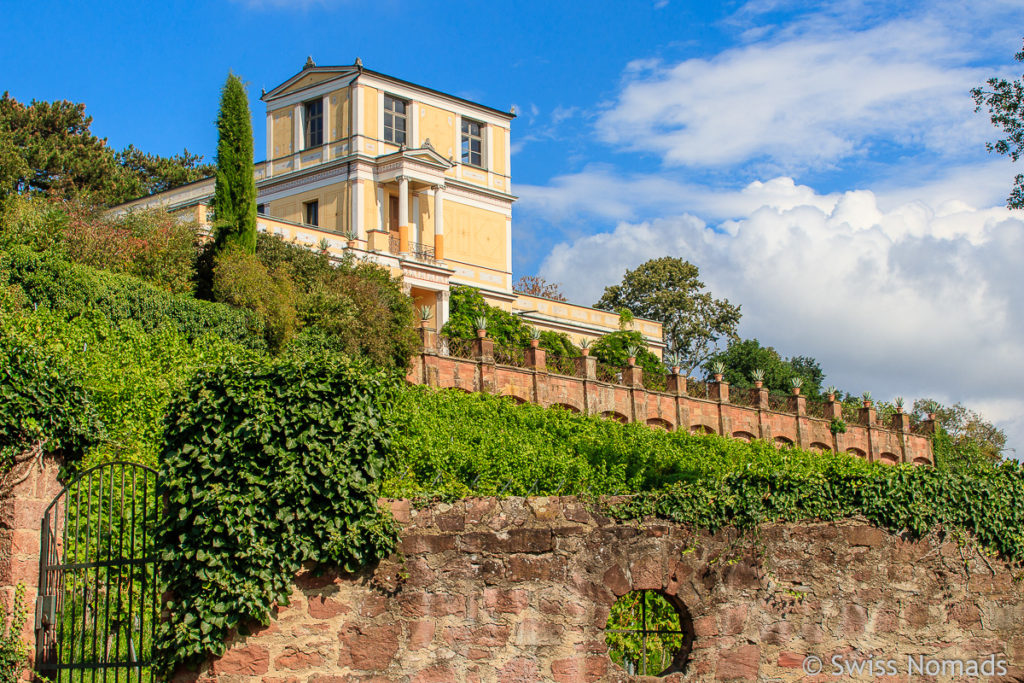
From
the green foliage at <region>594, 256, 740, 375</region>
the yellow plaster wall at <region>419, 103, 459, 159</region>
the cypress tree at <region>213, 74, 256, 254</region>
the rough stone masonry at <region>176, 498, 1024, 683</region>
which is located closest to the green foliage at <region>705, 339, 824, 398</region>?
the green foliage at <region>594, 256, 740, 375</region>

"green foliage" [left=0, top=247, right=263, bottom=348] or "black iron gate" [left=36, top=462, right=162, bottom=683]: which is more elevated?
"green foliage" [left=0, top=247, right=263, bottom=348]

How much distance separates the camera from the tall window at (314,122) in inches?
1594

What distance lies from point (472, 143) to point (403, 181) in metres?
5.22

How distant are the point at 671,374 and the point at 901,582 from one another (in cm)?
2911

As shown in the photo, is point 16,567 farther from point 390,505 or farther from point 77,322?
point 77,322

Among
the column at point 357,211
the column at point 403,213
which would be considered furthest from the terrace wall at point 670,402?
the column at point 357,211

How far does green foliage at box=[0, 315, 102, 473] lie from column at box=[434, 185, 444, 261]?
28.2m

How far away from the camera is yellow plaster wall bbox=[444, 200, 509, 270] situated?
1608 inches

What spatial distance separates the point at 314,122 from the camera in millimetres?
40875

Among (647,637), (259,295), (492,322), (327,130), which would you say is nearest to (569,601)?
(647,637)

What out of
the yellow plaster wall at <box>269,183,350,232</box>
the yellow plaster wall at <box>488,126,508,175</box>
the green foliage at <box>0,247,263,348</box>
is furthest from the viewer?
the yellow plaster wall at <box>488,126,508,175</box>

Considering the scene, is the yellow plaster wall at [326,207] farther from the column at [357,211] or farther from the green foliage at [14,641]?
the green foliage at [14,641]

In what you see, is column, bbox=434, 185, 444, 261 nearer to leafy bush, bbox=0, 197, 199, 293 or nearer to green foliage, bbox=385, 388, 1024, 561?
leafy bush, bbox=0, 197, 199, 293

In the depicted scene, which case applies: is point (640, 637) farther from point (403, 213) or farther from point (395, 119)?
point (395, 119)
